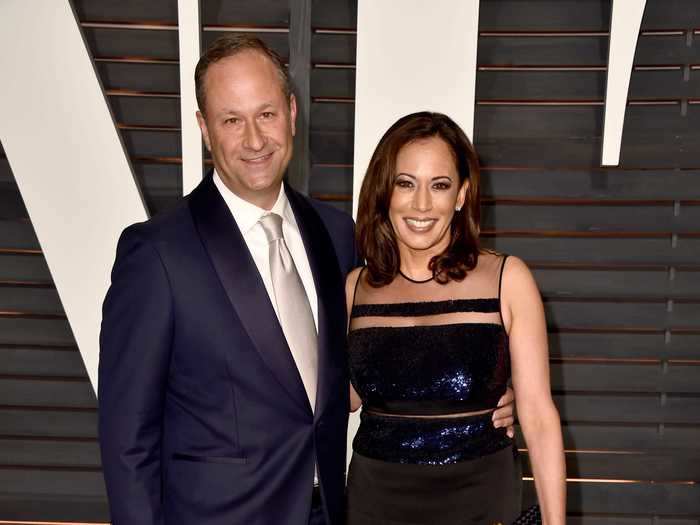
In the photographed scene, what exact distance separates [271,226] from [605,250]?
1.52 meters

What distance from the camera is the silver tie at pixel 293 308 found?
1.75 metres

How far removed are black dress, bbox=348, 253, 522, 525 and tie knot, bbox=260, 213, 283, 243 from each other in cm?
32

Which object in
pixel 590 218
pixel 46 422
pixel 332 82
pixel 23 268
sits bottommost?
Answer: pixel 46 422

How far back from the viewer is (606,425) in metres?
3.00

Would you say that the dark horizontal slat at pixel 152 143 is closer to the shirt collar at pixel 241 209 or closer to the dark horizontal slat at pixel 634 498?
the shirt collar at pixel 241 209

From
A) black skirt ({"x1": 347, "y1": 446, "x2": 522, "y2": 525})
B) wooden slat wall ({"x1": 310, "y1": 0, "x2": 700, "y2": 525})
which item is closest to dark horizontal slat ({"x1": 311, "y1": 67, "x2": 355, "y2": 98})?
wooden slat wall ({"x1": 310, "y1": 0, "x2": 700, "y2": 525})

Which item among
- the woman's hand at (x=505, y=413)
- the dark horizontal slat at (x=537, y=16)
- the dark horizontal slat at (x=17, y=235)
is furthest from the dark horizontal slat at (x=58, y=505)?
the dark horizontal slat at (x=537, y=16)

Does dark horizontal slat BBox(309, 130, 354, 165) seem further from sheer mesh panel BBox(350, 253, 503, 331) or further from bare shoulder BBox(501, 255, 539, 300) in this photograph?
bare shoulder BBox(501, 255, 539, 300)

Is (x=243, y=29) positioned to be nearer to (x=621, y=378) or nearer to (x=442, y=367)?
(x=442, y=367)

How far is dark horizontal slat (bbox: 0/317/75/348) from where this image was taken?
303 cm

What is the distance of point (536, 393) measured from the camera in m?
1.88

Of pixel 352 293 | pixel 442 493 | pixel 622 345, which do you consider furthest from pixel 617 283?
pixel 442 493

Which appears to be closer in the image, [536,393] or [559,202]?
[536,393]

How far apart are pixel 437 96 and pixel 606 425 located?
1.31 m
